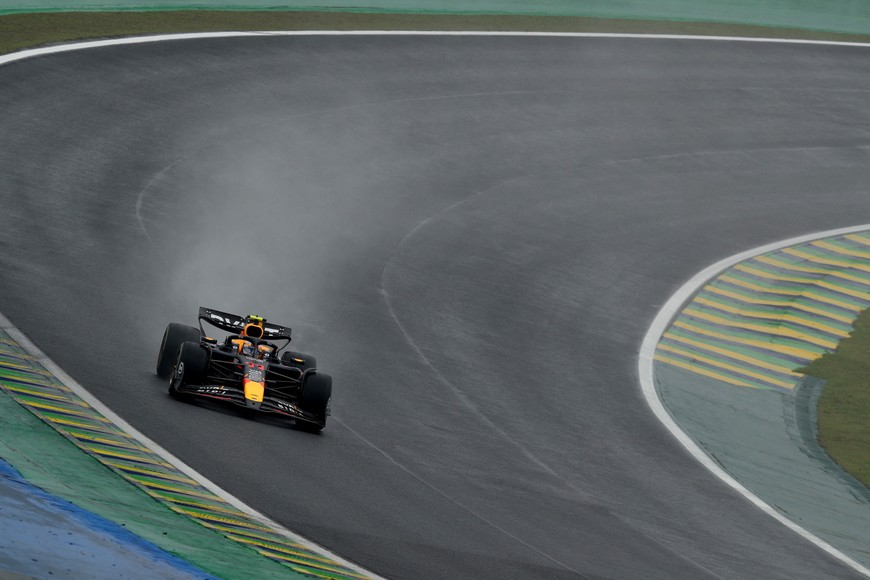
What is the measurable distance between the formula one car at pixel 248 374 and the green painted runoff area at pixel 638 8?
17826 millimetres

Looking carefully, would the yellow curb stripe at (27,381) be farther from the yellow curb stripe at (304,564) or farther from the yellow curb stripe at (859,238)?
the yellow curb stripe at (859,238)

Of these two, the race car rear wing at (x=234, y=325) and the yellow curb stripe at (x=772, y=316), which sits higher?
the yellow curb stripe at (x=772, y=316)

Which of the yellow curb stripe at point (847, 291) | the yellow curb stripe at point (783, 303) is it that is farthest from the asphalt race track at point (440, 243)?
the yellow curb stripe at point (847, 291)

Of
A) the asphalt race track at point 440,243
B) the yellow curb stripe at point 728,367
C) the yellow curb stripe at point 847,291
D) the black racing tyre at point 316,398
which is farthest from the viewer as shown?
the yellow curb stripe at point 847,291

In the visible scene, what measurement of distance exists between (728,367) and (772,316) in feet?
8.75

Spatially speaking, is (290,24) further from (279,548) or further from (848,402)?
(279,548)

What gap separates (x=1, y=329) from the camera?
1331 centimetres

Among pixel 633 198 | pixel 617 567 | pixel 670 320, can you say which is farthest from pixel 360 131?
pixel 617 567

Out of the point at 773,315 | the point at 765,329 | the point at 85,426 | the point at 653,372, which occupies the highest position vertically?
the point at 773,315

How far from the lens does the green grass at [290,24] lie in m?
26.9

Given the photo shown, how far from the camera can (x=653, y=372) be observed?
18.1 metres

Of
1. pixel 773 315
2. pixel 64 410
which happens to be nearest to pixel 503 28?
pixel 773 315

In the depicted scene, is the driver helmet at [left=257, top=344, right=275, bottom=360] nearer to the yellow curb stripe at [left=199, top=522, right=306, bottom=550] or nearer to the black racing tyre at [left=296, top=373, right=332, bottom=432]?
the black racing tyre at [left=296, top=373, right=332, bottom=432]

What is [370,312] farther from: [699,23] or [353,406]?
[699,23]
